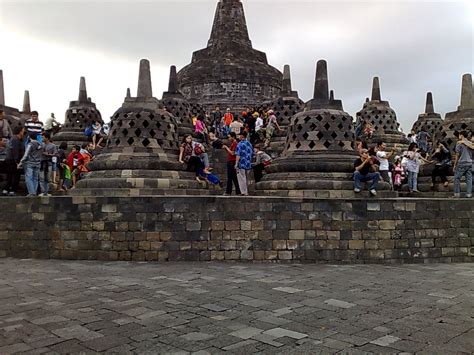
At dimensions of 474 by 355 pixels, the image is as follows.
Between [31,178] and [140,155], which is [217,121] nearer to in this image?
[140,155]

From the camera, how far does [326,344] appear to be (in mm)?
3873

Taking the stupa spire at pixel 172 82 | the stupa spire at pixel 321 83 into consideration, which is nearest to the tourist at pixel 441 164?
the stupa spire at pixel 321 83

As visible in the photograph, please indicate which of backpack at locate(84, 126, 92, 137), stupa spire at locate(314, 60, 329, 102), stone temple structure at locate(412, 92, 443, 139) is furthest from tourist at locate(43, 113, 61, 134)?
stone temple structure at locate(412, 92, 443, 139)

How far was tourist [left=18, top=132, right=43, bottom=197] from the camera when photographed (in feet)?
30.6

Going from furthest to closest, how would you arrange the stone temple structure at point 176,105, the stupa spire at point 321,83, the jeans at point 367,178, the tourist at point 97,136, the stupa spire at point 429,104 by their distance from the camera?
the stupa spire at point 429,104 → the stone temple structure at point 176,105 → the tourist at point 97,136 → the stupa spire at point 321,83 → the jeans at point 367,178

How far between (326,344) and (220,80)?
22054mm

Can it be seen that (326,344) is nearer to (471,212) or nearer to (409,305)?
(409,305)

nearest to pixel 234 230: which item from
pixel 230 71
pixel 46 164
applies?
pixel 46 164

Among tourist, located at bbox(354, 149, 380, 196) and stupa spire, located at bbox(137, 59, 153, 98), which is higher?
stupa spire, located at bbox(137, 59, 153, 98)

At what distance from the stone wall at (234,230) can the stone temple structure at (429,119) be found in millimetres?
16687

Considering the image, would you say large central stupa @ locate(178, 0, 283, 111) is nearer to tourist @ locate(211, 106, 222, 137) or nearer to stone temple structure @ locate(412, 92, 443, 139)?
tourist @ locate(211, 106, 222, 137)

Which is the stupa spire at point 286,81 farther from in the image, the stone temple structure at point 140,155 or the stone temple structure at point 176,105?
the stone temple structure at point 140,155

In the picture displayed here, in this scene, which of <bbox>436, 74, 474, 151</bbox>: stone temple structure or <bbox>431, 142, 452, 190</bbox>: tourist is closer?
<bbox>431, 142, 452, 190</bbox>: tourist

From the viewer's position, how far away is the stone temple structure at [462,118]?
13125mm
